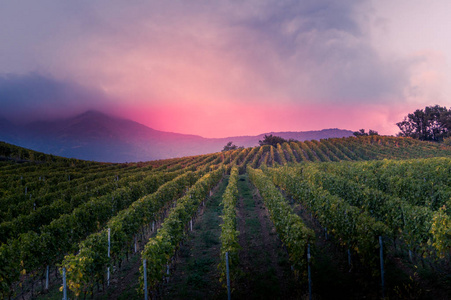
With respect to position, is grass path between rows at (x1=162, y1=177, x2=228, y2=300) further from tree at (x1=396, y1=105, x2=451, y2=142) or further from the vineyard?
tree at (x1=396, y1=105, x2=451, y2=142)

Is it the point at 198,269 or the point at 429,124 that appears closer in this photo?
the point at 198,269

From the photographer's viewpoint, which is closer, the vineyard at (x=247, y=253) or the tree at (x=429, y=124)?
the vineyard at (x=247, y=253)

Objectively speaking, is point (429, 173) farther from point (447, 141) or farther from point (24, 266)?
point (447, 141)

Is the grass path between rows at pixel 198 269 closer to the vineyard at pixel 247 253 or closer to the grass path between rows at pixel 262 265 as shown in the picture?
the vineyard at pixel 247 253

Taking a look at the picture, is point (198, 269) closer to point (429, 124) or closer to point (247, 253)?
point (247, 253)

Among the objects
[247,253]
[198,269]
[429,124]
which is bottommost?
[198,269]

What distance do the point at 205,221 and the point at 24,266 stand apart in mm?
9827

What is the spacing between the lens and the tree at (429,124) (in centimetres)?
7774

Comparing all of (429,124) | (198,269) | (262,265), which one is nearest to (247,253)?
(262,265)

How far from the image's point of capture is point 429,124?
273 ft

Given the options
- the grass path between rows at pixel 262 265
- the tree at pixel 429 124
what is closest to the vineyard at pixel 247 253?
the grass path between rows at pixel 262 265

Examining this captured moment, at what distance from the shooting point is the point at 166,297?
7531mm

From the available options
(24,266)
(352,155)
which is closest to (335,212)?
(24,266)

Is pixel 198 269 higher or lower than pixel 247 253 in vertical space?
lower
